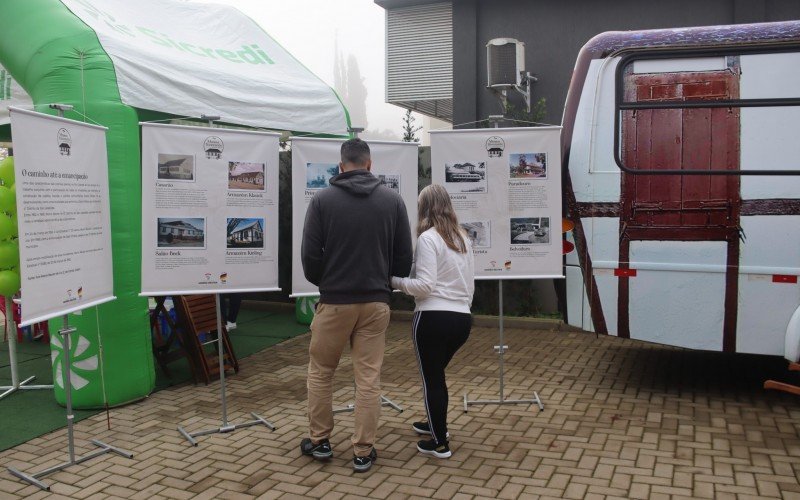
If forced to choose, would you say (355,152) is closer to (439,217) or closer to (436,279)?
(439,217)

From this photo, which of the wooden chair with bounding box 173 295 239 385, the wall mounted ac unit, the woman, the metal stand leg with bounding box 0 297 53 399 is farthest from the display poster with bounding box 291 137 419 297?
the wall mounted ac unit

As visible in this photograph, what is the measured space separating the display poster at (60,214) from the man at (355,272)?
1.49m

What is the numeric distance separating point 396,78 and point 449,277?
8.24m

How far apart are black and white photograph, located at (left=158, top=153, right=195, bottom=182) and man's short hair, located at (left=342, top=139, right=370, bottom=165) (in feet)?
4.06

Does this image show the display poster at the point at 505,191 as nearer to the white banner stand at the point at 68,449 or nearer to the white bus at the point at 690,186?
the white bus at the point at 690,186

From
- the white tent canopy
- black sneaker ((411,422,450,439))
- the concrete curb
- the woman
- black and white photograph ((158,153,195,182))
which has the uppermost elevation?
the white tent canopy

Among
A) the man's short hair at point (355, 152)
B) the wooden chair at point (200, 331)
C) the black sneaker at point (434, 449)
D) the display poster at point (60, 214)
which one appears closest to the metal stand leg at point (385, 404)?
the black sneaker at point (434, 449)

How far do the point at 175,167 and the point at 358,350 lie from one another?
1816 millimetres

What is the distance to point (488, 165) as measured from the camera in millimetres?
5441

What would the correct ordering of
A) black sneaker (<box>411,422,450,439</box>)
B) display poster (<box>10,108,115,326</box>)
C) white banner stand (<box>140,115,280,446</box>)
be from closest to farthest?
display poster (<box>10,108,115,326</box>) < white banner stand (<box>140,115,280,446</box>) < black sneaker (<box>411,422,450,439</box>)

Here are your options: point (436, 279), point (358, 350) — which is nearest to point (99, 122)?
point (358, 350)

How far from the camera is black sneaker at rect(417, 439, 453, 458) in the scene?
448cm

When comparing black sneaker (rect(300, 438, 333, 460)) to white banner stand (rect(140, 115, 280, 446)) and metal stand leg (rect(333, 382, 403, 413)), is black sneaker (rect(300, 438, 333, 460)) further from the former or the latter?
metal stand leg (rect(333, 382, 403, 413))

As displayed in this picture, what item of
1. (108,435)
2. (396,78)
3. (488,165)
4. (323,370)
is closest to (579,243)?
(488,165)
